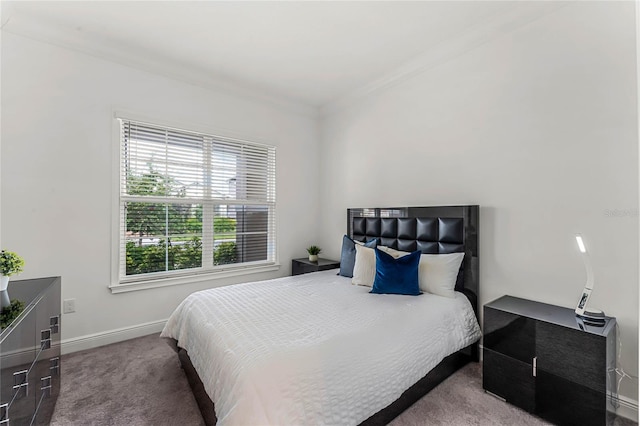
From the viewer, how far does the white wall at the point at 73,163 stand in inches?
90.7

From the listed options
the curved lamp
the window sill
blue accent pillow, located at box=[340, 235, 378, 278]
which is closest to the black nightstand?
the window sill

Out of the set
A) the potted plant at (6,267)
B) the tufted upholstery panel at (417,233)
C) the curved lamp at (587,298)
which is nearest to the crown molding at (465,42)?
the tufted upholstery panel at (417,233)

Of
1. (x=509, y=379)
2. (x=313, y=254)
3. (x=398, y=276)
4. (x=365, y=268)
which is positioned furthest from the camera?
(x=313, y=254)

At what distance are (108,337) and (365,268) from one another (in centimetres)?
256

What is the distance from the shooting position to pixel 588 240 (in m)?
1.90

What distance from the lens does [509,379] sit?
1827mm

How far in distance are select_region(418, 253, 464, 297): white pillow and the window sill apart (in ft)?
6.84

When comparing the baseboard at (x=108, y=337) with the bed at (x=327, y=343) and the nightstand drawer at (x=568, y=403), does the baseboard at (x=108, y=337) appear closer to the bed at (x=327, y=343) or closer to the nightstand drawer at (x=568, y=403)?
the bed at (x=327, y=343)

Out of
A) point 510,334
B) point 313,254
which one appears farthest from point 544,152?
point 313,254

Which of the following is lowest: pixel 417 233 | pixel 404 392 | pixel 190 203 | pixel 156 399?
pixel 156 399

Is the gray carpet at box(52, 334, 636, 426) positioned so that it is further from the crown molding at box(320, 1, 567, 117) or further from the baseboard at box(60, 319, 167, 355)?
the crown molding at box(320, 1, 567, 117)

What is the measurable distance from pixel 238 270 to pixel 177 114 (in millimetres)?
1953

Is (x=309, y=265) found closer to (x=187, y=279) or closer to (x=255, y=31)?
(x=187, y=279)

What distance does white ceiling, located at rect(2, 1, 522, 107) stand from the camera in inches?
85.0
